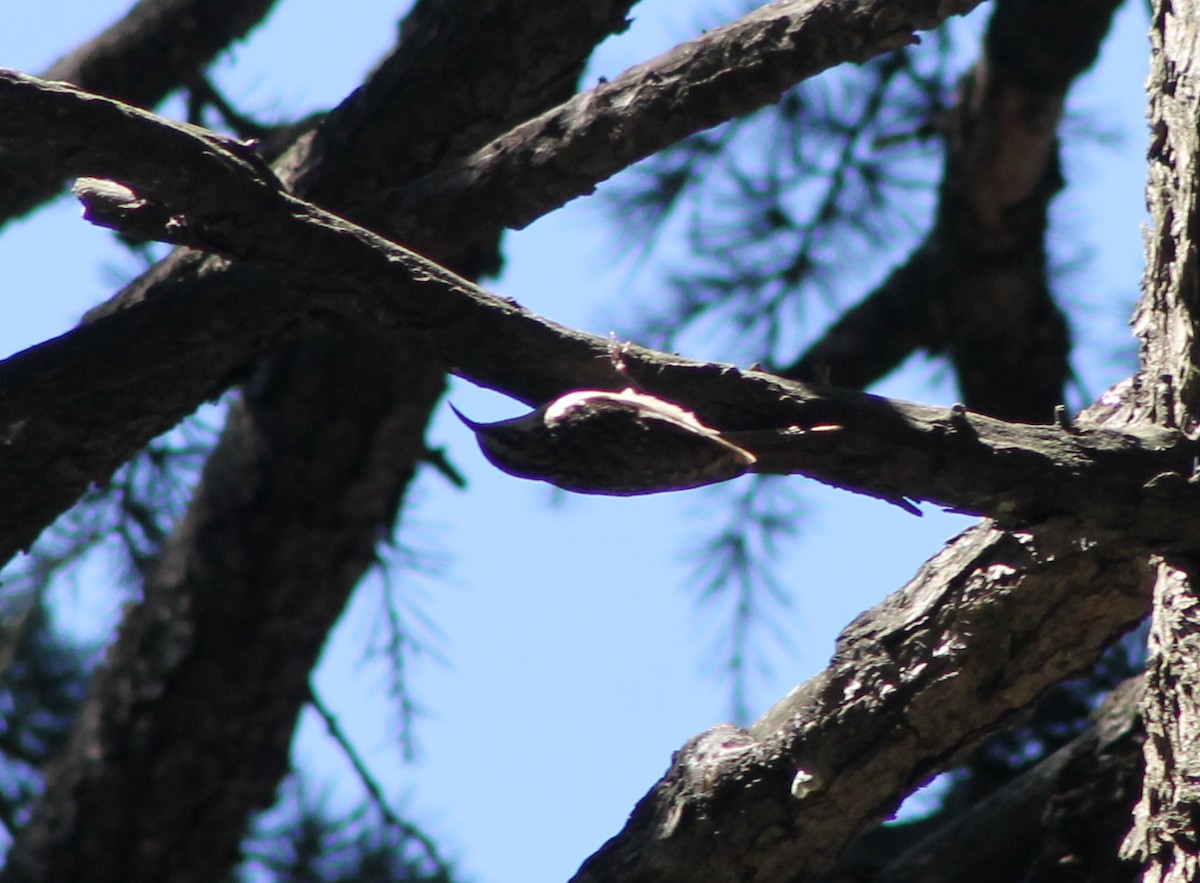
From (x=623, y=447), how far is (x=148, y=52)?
4.01 ft

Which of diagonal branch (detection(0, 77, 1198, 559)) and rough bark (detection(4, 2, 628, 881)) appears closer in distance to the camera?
diagonal branch (detection(0, 77, 1198, 559))

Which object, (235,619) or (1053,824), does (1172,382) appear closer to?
(1053,824)

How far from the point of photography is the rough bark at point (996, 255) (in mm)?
1721

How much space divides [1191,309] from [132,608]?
1.56 metres

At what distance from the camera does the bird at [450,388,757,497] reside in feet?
2.26

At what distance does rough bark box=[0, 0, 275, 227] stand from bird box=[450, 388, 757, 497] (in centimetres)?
111

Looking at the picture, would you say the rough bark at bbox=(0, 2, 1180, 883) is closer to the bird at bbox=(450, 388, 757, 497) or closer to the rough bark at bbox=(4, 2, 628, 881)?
the bird at bbox=(450, 388, 757, 497)

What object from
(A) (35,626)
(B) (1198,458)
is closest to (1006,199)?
(B) (1198,458)

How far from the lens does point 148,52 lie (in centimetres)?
168

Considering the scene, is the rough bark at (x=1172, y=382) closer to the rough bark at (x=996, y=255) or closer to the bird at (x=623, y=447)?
the bird at (x=623, y=447)

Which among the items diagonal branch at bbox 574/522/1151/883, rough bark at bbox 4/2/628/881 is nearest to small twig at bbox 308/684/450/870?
rough bark at bbox 4/2/628/881

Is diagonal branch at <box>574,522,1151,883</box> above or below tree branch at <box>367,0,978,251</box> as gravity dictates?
below

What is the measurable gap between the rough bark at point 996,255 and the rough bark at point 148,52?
841 millimetres

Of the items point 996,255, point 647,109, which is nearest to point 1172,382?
point 647,109
